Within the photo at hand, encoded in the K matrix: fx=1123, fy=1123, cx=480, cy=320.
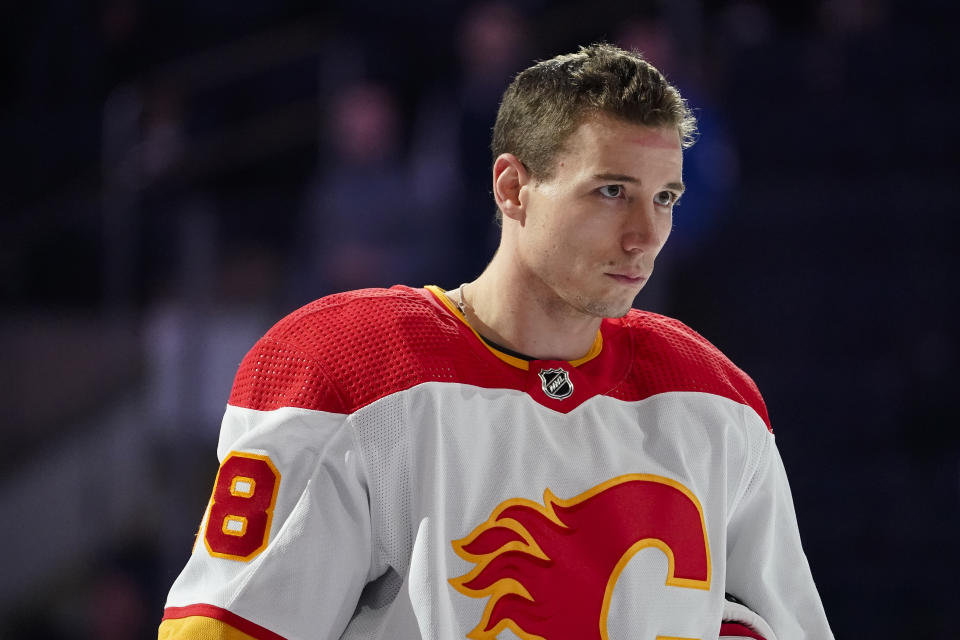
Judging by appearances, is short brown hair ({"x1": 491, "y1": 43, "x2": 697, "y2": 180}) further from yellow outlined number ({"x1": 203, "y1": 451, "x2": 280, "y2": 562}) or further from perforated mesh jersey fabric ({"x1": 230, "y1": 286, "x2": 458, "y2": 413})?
yellow outlined number ({"x1": 203, "y1": 451, "x2": 280, "y2": 562})

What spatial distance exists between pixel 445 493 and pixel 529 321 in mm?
320

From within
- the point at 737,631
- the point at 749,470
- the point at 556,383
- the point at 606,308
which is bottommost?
the point at 737,631

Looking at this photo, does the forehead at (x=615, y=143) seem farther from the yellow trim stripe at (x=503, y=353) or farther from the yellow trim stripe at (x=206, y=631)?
the yellow trim stripe at (x=206, y=631)

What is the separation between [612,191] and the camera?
1.65 m

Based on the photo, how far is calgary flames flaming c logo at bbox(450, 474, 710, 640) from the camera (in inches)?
60.2

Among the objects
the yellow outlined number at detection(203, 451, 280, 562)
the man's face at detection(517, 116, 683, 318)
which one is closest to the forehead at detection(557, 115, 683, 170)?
the man's face at detection(517, 116, 683, 318)

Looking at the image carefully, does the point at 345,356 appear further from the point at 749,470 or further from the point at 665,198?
the point at 749,470

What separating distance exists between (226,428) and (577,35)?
3303 millimetres

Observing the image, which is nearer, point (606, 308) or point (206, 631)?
point (206, 631)

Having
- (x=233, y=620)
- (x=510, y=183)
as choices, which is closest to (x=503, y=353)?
(x=510, y=183)

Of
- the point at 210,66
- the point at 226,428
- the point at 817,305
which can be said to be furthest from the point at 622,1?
the point at 226,428

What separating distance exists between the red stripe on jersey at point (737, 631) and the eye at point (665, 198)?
649 mm

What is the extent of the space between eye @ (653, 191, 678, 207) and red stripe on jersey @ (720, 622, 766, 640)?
649 millimetres

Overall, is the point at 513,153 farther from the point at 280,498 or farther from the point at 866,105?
the point at 866,105
